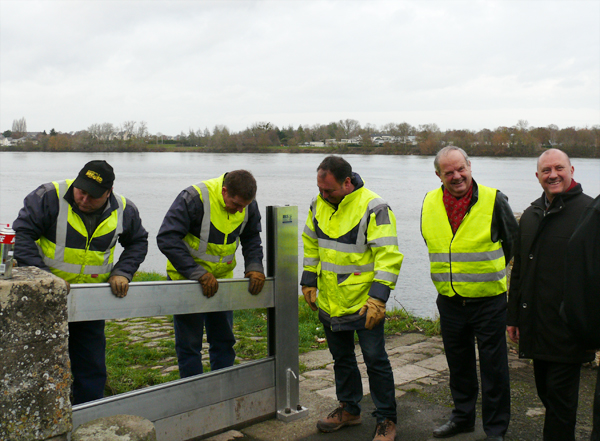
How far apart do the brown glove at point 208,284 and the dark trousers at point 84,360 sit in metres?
0.84

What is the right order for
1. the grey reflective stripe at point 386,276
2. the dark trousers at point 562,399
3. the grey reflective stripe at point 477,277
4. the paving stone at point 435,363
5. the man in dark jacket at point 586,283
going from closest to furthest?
the man in dark jacket at point 586,283 < the dark trousers at point 562,399 < the grey reflective stripe at point 386,276 < the grey reflective stripe at point 477,277 < the paving stone at point 435,363

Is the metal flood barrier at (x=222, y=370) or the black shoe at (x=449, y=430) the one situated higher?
the metal flood barrier at (x=222, y=370)

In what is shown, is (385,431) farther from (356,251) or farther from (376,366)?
(356,251)

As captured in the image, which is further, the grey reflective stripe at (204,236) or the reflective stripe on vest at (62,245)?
the grey reflective stripe at (204,236)

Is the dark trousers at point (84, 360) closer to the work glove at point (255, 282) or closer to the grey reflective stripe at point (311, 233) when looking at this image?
the work glove at point (255, 282)

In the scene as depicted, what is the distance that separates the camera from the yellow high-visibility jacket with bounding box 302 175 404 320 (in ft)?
11.9

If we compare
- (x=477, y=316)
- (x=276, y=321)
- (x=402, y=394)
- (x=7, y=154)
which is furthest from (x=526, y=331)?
(x=7, y=154)

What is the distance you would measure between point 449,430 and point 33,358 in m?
2.79

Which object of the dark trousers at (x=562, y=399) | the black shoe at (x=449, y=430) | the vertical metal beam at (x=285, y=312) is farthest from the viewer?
the vertical metal beam at (x=285, y=312)

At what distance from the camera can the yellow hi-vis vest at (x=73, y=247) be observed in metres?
3.53

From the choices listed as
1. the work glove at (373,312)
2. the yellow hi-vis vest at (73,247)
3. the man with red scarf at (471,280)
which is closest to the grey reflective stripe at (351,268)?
the work glove at (373,312)

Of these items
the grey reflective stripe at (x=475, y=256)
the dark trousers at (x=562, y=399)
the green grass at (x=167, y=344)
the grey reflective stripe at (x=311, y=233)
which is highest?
the grey reflective stripe at (x=311, y=233)

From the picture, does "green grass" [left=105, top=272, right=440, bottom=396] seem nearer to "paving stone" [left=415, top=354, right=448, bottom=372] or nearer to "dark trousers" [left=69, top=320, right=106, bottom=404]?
"dark trousers" [left=69, top=320, right=106, bottom=404]

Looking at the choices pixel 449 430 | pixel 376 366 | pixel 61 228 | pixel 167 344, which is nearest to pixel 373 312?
pixel 376 366
